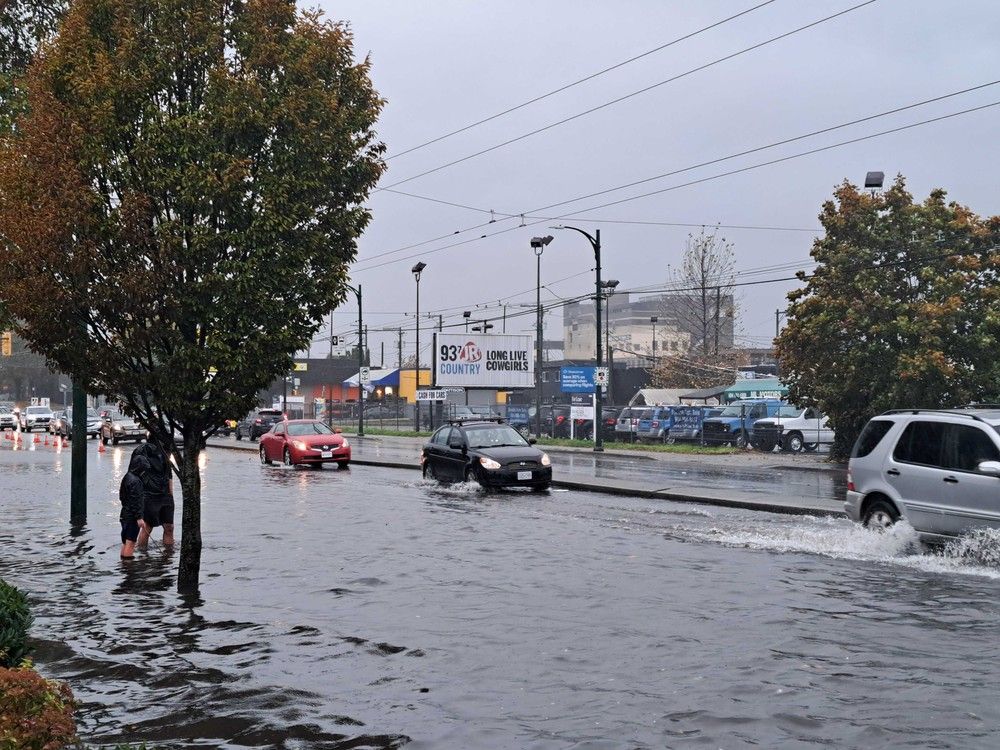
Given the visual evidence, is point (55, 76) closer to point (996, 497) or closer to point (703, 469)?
point (996, 497)

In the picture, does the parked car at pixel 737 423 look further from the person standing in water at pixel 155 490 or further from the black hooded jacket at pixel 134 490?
the black hooded jacket at pixel 134 490

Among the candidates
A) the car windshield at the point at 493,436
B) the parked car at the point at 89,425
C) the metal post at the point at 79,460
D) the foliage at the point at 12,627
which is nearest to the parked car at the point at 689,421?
the car windshield at the point at 493,436

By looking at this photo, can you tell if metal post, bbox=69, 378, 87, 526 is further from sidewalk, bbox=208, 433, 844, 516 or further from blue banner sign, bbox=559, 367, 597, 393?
blue banner sign, bbox=559, 367, 597, 393

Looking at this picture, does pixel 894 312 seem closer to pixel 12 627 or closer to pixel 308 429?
pixel 308 429

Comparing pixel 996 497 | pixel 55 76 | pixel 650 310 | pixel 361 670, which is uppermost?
pixel 650 310

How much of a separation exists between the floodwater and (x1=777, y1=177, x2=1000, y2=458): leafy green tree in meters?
14.9

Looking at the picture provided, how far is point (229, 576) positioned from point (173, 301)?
4143mm

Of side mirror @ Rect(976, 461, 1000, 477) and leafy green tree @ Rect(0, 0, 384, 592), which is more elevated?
leafy green tree @ Rect(0, 0, 384, 592)

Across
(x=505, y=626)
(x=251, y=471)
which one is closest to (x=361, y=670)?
(x=505, y=626)

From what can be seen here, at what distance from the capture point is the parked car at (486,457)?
79.8 ft

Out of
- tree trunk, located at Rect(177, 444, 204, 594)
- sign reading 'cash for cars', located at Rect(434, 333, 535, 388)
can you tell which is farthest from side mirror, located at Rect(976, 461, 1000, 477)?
sign reading 'cash for cars', located at Rect(434, 333, 535, 388)

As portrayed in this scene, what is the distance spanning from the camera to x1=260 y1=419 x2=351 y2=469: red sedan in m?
33.9

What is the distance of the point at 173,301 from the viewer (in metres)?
10.4

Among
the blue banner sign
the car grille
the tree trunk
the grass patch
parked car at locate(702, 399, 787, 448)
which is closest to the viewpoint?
the tree trunk
